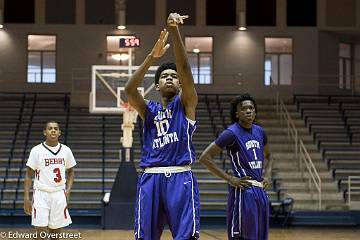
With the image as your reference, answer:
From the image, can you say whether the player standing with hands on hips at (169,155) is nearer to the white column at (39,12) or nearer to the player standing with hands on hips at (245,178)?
Result: the player standing with hands on hips at (245,178)

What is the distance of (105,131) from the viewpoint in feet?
66.5

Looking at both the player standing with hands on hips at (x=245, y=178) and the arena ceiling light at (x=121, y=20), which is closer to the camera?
the player standing with hands on hips at (x=245, y=178)

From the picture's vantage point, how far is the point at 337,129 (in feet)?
68.8

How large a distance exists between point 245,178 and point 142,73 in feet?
5.24

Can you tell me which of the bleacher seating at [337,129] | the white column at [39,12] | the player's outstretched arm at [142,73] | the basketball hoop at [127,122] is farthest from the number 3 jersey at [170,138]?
the white column at [39,12]

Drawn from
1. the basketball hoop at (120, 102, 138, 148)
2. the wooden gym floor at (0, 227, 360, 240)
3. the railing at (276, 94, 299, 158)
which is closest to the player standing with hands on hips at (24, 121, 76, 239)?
the wooden gym floor at (0, 227, 360, 240)

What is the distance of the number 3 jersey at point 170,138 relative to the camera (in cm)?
482

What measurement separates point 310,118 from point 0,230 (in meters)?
11.5

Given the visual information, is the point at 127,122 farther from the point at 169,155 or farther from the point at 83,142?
the point at 169,155

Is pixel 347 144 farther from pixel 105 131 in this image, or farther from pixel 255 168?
pixel 255 168

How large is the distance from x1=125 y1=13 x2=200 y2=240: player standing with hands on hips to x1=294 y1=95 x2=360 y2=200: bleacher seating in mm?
13200

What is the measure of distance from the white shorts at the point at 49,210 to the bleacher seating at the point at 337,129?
10.8m

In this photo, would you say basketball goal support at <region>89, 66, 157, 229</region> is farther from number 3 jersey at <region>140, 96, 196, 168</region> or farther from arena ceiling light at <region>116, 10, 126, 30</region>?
arena ceiling light at <region>116, 10, 126, 30</region>

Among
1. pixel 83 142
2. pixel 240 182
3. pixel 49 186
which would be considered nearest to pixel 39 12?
pixel 83 142
